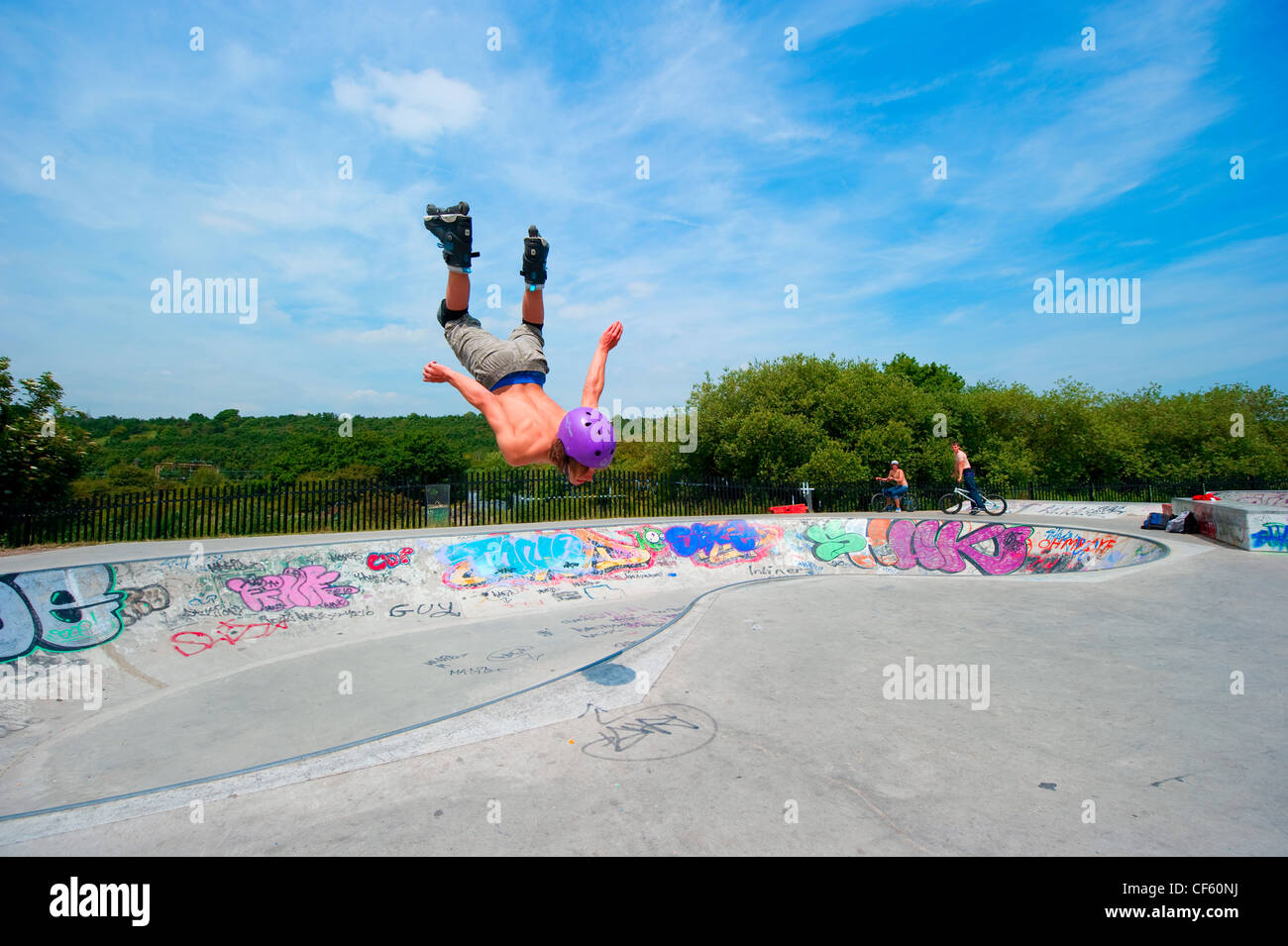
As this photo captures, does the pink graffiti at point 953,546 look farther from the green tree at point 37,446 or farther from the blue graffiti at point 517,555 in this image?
the green tree at point 37,446

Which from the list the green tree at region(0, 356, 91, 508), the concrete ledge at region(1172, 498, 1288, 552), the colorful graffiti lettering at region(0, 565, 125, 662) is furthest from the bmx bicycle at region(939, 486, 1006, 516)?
the green tree at region(0, 356, 91, 508)

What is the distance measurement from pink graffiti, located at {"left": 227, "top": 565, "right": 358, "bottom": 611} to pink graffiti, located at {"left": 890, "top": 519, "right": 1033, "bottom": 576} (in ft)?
38.0

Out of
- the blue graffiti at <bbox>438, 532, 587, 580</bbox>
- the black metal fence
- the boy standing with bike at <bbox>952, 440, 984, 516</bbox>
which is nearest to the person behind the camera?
the blue graffiti at <bbox>438, 532, 587, 580</bbox>

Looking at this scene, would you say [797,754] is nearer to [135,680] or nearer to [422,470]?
[135,680]

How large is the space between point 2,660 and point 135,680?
4.25 ft

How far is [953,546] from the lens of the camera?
14.0m

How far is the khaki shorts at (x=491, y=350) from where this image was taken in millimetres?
4605

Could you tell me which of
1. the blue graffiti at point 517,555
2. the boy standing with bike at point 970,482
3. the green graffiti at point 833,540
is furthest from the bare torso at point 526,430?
the boy standing with bike at point 970,482

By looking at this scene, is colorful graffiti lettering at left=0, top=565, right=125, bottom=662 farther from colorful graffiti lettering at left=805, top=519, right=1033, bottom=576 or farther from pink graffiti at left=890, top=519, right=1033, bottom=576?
pink graffiti at left=890, top=519, right=1033, bottom=576

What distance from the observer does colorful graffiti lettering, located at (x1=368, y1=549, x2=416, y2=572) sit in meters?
10.4

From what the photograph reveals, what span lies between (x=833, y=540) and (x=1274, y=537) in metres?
7.86

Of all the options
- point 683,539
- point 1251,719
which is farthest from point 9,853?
point 683,539

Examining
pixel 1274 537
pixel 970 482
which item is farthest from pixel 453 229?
pixel 970 482

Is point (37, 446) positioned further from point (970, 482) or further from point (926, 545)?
point (970, 482)
